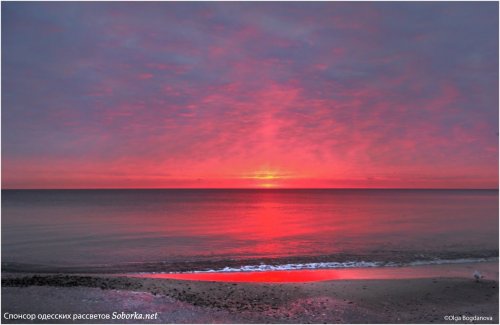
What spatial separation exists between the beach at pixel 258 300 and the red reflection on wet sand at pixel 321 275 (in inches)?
68.7

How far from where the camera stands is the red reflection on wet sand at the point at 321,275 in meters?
21.7

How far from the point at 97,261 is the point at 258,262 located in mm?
11194

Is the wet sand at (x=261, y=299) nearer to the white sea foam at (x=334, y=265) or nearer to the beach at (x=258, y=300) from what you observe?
the beach at (x=258, y=300)

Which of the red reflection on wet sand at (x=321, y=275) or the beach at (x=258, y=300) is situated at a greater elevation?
the beach at (x=258, y=300)

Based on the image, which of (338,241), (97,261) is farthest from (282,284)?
(338,241)

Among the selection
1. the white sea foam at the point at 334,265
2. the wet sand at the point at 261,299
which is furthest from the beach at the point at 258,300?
the white sea foam at the point at 334,265

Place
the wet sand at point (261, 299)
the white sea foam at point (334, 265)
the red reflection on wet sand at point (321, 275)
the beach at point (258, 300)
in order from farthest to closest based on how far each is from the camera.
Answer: the white sea foam at point (334, 265)
the red reflection on wet sand at point (321, 275)
the wet sand at point (261, 299)
the beach at point (258, 300)

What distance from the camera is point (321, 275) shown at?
74.6ft

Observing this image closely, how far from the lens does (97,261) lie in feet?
88.4

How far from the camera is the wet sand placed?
533 inches

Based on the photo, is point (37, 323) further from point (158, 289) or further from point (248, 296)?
point (248, 296)

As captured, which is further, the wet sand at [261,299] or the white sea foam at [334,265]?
the white sea foam at [334,265]

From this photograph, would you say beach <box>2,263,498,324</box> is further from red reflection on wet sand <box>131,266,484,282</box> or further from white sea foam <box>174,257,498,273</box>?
white sea foam <box>174,257,498,273</box>

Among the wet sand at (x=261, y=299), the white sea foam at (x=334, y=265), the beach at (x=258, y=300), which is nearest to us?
the beach at (x=258, y=300)
